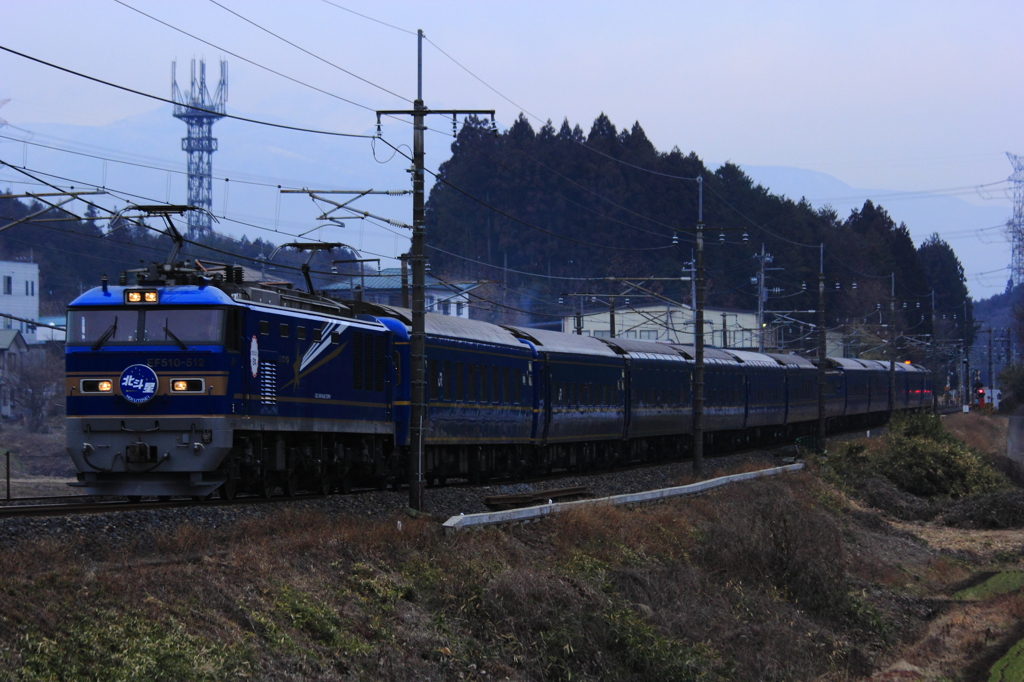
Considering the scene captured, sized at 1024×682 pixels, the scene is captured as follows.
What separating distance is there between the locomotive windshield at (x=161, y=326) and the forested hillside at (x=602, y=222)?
323ft

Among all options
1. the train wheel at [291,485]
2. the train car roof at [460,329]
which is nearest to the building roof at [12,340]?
the train car roof at [460,329]

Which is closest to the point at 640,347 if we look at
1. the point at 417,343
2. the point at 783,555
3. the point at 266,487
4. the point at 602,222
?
the point at 783,555

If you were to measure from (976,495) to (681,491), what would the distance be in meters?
20.2

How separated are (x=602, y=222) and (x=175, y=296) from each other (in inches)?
4414

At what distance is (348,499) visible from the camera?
74.3 ft

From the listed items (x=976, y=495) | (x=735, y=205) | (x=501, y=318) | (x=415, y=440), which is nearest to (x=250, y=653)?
(x=415, y=440)

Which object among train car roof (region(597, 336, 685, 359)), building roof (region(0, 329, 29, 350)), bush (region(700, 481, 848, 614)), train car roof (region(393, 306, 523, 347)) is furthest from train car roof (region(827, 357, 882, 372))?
building roof (region(0, 329, 29, 350))

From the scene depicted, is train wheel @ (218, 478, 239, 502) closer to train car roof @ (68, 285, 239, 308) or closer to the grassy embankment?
the grassy embankment

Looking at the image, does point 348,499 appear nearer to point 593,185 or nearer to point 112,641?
point 112,641

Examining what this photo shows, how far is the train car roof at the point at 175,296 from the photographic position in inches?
744

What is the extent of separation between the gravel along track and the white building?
6565cm

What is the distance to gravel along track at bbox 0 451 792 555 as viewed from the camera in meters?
15.5

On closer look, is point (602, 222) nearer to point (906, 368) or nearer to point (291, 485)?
point (906, 368)

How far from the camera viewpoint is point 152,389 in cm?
1852
